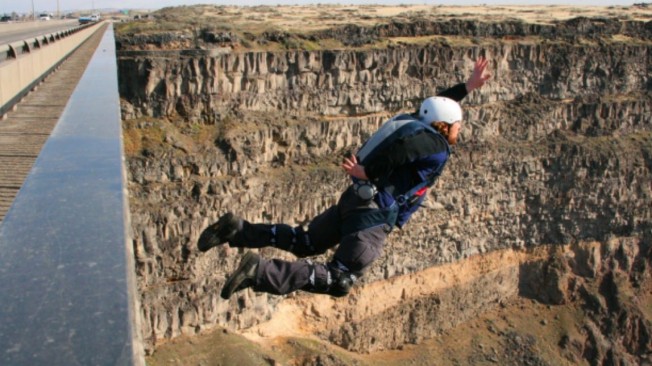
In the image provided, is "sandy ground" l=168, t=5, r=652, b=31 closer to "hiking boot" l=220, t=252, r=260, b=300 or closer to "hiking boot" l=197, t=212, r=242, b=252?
"hiking boot" l=197, t=212, r=242, b=252

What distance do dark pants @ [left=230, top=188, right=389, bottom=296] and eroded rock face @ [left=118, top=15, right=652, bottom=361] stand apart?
17630 mm

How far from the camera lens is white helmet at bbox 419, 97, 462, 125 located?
9.26 meters

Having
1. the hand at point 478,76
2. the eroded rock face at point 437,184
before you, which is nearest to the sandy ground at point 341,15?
the eroded rock face at point 437,184

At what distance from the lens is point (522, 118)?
126 feet

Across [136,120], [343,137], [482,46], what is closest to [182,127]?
[136,120]

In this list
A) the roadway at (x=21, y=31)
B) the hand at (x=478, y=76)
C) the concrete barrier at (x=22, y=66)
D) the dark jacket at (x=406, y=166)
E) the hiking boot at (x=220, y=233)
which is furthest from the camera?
the roadway at (x=21, y=31)

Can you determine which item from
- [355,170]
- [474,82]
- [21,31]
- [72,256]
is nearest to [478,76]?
[474,82]

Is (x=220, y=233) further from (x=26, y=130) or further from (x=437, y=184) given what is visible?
(x=437, y=184)

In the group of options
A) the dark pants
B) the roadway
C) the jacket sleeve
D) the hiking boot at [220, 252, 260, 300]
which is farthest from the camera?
the roadway

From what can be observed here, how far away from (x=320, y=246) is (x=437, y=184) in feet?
86.7

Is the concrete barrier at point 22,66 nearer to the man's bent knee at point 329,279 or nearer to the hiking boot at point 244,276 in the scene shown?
the hiking boot at point 244,276

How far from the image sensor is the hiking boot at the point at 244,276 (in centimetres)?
808

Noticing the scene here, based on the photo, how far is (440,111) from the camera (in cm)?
929

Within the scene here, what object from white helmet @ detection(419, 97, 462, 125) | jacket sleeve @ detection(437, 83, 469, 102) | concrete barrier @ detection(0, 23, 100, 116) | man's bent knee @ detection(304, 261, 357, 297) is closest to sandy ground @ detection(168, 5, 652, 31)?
concrete barrier @ detection(0, 23, 100, 116)
